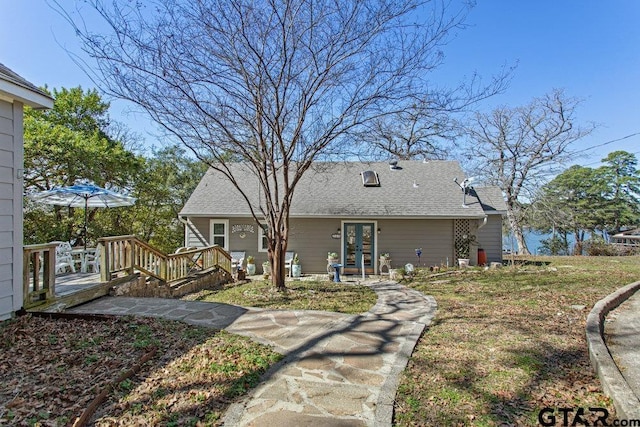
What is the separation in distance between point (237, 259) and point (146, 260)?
530cm

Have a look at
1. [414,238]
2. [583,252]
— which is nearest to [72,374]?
[414,238]

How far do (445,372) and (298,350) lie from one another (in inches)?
61.5

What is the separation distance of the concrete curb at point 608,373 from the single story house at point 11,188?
6.73m

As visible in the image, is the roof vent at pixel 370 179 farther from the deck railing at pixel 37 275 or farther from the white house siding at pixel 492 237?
the deck railing at pixel 37 275

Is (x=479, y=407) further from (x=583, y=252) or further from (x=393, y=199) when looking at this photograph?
(x=583, y=252)

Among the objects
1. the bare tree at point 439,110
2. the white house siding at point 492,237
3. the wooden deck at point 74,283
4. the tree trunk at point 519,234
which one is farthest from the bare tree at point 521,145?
the wooden deck at point 74,283

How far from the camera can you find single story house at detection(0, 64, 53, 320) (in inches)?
175

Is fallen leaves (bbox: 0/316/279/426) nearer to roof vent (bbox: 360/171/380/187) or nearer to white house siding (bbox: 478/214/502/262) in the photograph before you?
roof vent (bbox: 360/171/380/187)

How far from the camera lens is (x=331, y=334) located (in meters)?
4.36

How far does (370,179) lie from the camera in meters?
14.2

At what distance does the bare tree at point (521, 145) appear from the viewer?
21344mm

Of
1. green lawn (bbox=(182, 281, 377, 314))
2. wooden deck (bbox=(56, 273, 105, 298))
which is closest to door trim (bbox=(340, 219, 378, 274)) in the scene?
green lawn (bbox=(182, 281, 377, 314))

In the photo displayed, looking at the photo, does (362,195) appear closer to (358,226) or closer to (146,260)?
(358,226)

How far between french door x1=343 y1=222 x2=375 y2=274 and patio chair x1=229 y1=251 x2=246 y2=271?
12.8 ft
